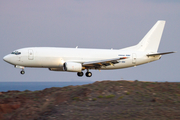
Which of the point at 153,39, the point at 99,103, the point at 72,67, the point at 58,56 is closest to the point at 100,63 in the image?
the point at 72,67

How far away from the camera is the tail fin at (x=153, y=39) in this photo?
148ft

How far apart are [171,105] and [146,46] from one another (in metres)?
22.4

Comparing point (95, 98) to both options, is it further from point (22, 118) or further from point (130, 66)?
point (130, 66)

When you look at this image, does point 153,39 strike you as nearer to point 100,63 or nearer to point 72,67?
point 100,63

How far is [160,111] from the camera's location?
2162 cm

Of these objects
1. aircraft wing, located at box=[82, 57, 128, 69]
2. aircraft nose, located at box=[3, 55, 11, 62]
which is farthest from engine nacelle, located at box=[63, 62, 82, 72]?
aircraft nose, located at box=[3, 55, 11, 62]

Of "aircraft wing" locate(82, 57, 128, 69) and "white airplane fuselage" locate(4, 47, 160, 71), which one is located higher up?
"white airplane fuselage" locate(4, 47, 160, 71)

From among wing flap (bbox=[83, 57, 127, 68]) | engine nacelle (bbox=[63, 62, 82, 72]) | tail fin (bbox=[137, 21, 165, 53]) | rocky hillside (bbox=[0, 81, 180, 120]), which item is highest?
tail fin (bbox=[137, 21, 165, 53])

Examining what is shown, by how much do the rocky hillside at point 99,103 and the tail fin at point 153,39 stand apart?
16.4m

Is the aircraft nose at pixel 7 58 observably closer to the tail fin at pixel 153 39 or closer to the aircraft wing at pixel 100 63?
the aircraft wing at pixel 100 63

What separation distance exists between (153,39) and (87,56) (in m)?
12.5

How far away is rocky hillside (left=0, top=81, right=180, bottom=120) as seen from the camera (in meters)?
21.5

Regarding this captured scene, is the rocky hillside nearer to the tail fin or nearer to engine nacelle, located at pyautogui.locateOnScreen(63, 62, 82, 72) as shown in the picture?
engine nacelle, located at pyautogui.locateOnScreen(63, 62, 82, 72)

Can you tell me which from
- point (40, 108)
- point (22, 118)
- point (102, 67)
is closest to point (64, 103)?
point (40, 108)
